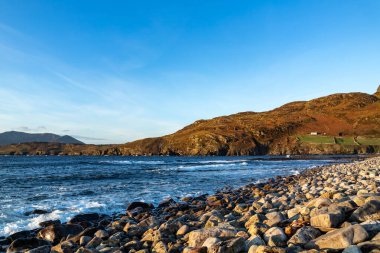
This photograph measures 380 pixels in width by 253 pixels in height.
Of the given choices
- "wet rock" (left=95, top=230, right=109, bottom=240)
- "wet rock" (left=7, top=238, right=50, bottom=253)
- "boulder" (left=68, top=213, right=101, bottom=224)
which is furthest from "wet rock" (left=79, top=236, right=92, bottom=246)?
"boulder" (left=68, top=213, right=101, bottom=224)

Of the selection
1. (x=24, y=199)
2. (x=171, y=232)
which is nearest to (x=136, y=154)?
(x=24, y=199)

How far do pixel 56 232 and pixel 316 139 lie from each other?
447 feet

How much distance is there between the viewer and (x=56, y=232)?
11586 mm

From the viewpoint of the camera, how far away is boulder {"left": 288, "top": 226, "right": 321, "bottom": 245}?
6418 millimetres

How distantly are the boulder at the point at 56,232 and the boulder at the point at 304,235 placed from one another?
816 centimetres

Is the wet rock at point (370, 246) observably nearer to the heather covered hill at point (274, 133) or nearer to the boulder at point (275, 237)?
the boulder at point (275, 237)

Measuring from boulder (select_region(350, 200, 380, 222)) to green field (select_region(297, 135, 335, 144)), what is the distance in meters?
Result: 131

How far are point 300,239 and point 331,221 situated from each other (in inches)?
42.8

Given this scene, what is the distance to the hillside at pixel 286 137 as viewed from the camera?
131750 mm

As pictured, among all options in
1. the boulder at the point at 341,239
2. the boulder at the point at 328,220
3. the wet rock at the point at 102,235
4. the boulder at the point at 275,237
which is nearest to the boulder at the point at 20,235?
the wet rock at the point at 102,235

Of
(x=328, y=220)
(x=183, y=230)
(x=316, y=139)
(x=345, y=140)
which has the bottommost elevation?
(x=183, y=230)

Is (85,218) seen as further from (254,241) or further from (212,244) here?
(254,241)

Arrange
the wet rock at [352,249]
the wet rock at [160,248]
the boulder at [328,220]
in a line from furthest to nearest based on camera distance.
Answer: the wet rock at [160,248], the boulder at [328,220], the wet rock at [352,249]

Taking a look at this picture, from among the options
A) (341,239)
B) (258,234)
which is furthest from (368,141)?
(341,239)
